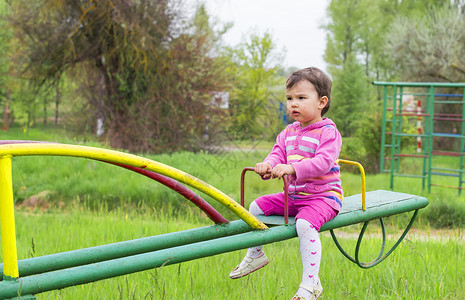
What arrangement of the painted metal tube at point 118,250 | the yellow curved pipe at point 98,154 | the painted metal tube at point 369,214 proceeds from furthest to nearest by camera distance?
the painted metal tube at point 369,214
the painted metal tube at point 118,250
the yellow curved pipe at point 98,154

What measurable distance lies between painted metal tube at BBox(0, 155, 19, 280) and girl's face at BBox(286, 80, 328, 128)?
141 cm

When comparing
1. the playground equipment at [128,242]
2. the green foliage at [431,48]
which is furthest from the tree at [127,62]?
the green foliage at [431,48]

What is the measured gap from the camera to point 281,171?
2311mm

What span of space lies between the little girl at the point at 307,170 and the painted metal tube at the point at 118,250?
0.96ft

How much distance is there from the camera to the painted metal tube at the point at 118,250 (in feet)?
6.54

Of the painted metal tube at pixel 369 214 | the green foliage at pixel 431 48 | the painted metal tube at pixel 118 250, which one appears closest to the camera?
the painted metal tube at pixel 118 250

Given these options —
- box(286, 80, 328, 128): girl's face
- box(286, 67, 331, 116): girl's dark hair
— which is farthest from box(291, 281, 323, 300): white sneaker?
box(286, 67, 331, 116): girl's dark hair

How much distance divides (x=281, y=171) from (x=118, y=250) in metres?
0.81

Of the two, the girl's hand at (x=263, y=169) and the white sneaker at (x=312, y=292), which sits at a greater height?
the girl's hand at (x=263, y=169)

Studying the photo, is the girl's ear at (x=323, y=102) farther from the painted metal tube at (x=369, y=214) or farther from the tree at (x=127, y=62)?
the tree at (x=127, y=62)

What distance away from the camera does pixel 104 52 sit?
11086 millimetres

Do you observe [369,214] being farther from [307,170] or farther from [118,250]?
[118,250]

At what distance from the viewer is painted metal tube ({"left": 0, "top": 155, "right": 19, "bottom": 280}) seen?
62.4 inches

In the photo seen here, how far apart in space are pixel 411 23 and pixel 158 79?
48.6ft
